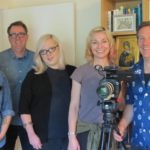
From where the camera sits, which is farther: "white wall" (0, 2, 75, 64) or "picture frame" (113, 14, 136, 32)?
"white wall" (0, 2, 75, 64)

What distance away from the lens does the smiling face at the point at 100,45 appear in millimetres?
1989

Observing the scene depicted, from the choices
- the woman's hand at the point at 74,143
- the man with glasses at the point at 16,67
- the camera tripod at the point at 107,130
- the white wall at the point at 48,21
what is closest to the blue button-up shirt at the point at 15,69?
the man with glasses at the point at 16,67

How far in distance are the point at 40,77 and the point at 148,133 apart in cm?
85

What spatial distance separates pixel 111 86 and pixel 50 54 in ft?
2.20

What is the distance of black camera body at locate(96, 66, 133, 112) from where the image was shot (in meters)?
1.68

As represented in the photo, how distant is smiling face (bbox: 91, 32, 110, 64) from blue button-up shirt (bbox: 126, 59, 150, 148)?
0.22m

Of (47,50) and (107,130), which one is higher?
(47,50)

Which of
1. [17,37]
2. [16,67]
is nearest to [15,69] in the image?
[16,67]

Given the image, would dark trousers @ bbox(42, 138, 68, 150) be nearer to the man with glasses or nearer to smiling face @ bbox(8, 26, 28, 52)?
the man with glasses

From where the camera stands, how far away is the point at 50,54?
7.28ft

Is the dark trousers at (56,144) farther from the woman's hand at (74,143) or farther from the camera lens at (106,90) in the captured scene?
the camera lens at (106,90)

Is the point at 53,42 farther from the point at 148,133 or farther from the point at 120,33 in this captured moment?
the point at 148,133

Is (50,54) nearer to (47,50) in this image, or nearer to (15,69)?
(47,50)

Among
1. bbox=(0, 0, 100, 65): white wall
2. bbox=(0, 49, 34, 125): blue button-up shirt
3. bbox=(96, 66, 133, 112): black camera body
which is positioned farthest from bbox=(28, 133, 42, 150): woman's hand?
bbox=(0, 0, 100, 65): white wall
